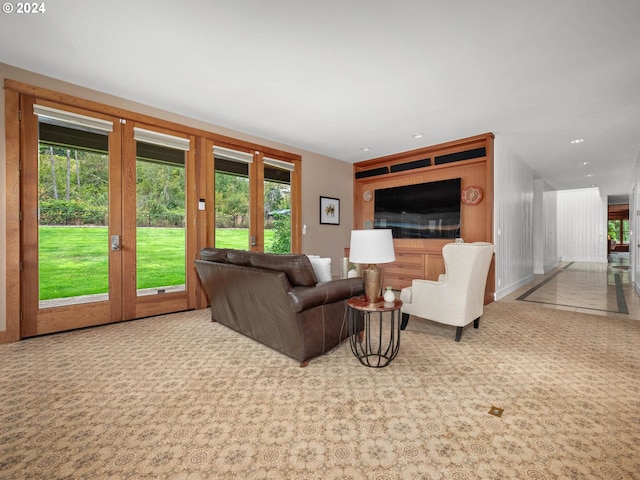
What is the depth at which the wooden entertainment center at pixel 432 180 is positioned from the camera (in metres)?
4.91

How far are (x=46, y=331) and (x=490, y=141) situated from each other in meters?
6.42

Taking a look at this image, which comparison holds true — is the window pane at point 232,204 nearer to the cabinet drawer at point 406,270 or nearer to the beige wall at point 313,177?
the beige wall at point 313,177

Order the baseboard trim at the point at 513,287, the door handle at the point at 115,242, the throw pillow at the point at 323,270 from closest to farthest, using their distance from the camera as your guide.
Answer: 1. the throw pillow at the point at 323,270
2. the door handle at the point at 115,242
3. the baseboard trim at the point at 513,287

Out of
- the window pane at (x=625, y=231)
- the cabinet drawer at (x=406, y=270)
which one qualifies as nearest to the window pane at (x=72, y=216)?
the cabinet drawer at (x=406, y=270)

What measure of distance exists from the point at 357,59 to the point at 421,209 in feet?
11.7

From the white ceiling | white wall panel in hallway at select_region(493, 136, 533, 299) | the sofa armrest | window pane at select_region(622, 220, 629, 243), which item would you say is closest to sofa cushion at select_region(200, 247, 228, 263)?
the sofa armrest

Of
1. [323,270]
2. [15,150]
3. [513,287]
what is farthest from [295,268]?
[513,287]

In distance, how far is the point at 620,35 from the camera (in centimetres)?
238

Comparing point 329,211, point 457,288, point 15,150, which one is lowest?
point 457,288

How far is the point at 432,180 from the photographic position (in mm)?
5645

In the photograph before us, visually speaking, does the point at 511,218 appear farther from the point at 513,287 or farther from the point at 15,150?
the point at 15,150

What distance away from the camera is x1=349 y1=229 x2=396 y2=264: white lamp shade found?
7.84ft

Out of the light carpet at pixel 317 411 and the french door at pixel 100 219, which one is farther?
the french door at pixel 100 219

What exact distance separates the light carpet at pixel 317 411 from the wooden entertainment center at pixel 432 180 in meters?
2.45
